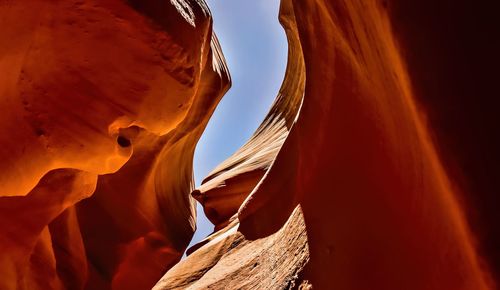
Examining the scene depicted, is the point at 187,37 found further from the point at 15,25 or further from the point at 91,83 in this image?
the point at 15,25

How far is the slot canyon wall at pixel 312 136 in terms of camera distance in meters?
1.76

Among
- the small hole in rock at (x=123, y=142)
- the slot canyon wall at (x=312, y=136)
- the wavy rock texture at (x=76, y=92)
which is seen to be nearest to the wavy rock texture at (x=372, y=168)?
the slot canyon wall at (x=312, y=136)

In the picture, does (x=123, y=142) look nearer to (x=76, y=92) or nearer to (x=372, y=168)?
(x=76, y=92)

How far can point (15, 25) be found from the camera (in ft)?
→ 10.3

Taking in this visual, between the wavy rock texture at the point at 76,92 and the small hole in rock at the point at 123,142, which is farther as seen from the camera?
the small hole in rock at the point at 123,142

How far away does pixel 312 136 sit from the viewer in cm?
315

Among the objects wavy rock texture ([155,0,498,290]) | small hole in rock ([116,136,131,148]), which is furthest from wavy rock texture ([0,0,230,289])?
wavy rock texture ([155,0,498,290])

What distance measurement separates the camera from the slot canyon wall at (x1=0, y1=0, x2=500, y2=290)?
176 cm

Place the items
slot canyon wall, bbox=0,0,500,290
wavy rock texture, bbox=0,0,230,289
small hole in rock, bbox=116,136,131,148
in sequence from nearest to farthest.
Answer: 1. slot canyon wall, bbox=0,0,500,290
2. wavy rock texture, bbox=0,0,230,289
3. small hole in rock, bbox=116,136,131,148

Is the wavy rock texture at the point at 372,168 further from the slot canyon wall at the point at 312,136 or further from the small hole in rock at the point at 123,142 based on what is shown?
the small hole in rock at the point at 123,142

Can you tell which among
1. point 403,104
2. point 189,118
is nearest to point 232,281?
point 403,104

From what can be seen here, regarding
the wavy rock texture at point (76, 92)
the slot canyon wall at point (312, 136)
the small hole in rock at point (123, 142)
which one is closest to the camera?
the slot canyon wall at point (312, 136)

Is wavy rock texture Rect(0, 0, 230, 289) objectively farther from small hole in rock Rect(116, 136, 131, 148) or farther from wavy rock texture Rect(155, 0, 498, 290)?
wavy rock texture Rect(155, 0, 498, 290)

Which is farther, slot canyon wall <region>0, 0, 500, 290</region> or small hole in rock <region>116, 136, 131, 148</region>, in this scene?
small hole in rock <region>116, 136, 131, 148</region>
